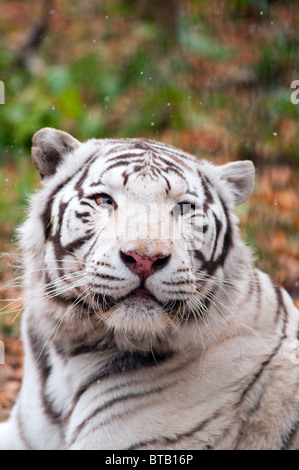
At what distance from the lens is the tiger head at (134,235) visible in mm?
2098

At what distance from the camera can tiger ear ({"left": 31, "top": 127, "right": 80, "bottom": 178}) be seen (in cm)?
254

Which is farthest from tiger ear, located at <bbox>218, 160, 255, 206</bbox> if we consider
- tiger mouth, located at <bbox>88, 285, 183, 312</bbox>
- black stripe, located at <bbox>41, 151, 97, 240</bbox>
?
tiger mouth, located at <bbox>88, 285, 183, 312</bbox>

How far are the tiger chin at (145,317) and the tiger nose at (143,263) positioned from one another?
0.01m

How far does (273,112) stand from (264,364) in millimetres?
3787

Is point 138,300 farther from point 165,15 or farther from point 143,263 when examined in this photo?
point 165,15

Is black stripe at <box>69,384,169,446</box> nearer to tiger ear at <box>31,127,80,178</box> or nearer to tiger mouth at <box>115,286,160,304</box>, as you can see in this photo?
tiger mouth at <box>115,286,160,304</box>

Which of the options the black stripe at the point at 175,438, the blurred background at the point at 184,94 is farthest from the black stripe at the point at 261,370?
the blurred background at the point at 184,94

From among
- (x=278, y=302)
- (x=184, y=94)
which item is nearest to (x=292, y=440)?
(x=278, y=302)

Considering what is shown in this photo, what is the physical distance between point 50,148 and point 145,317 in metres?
0.80

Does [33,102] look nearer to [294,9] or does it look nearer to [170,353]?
[294,9]

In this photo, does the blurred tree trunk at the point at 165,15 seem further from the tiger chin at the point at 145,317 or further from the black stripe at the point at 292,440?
the black stripe at the point at 292,440

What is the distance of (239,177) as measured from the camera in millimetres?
2689

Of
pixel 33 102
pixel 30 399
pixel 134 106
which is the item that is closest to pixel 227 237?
pixel 30 399

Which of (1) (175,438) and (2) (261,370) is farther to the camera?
(2) (261,370)
